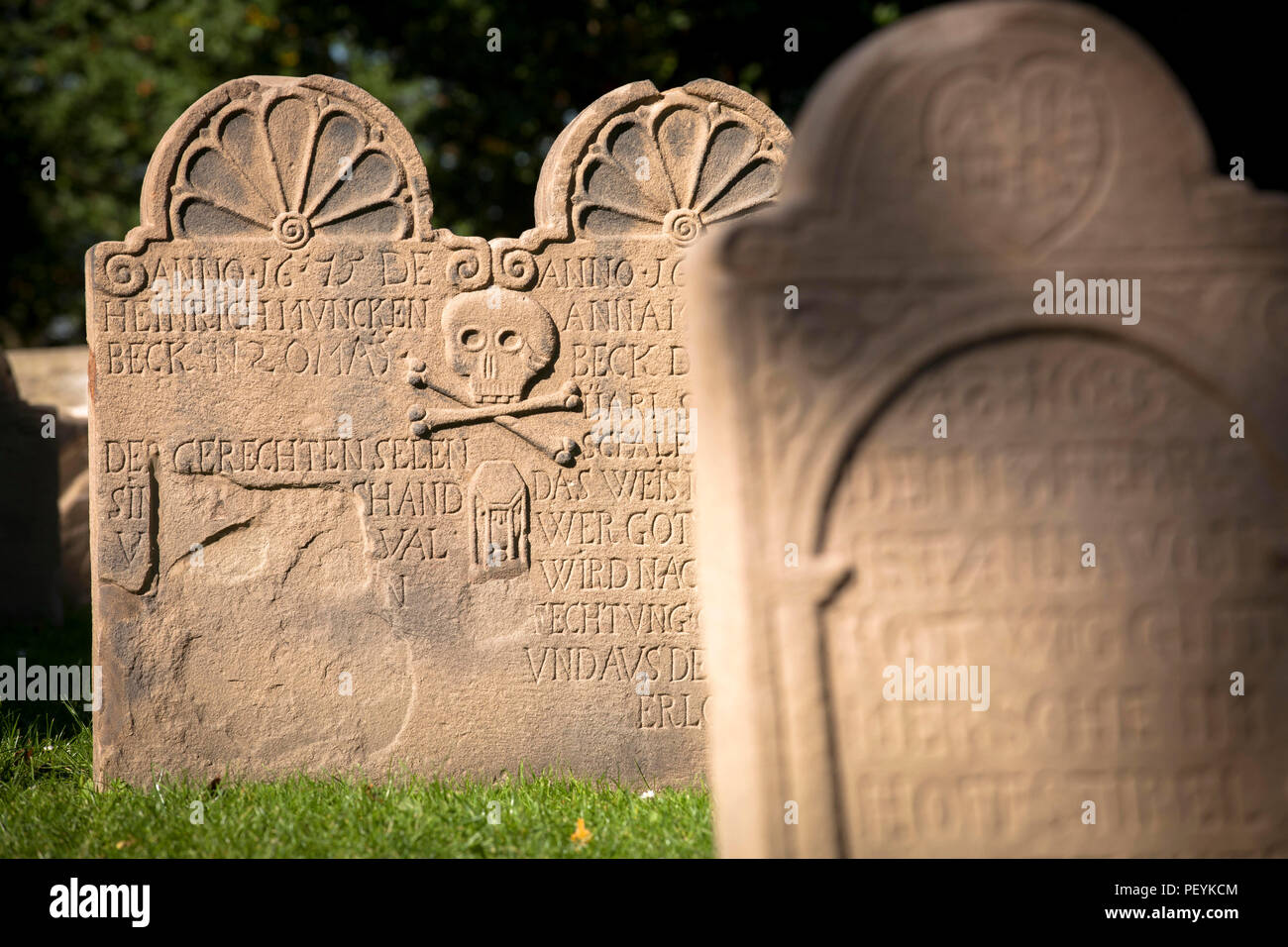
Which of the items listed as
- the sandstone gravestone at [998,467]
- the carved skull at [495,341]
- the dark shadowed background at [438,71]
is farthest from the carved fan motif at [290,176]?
the dark shadowed background at [438,71]

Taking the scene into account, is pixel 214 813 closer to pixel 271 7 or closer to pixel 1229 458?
pixel 1229 458

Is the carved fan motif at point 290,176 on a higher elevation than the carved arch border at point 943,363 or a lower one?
higher

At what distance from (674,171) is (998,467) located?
1.78 m

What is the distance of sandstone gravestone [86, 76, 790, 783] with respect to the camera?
353cm

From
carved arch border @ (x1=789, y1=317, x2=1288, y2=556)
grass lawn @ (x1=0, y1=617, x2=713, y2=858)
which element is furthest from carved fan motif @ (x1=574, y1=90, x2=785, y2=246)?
grass lawn @ (x1=0, y1=617, x2=713, y2=858)

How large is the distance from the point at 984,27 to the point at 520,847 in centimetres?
227

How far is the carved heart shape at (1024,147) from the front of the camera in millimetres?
2266

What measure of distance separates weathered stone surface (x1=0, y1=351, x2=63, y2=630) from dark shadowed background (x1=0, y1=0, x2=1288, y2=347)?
10.5 ft

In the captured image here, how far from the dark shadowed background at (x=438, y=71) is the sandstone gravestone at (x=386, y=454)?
4105 mm

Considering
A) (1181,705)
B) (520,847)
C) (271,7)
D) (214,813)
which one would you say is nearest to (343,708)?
(214,813)

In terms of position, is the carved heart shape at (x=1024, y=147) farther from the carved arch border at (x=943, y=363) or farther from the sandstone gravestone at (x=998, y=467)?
the carved arch border at (x=943, y=363)

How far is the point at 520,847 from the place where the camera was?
2.88 metres

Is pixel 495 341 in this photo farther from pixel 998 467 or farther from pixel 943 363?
pixel 998 467

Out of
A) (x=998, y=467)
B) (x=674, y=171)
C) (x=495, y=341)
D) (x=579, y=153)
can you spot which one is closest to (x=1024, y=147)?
(x=998, y=467)
